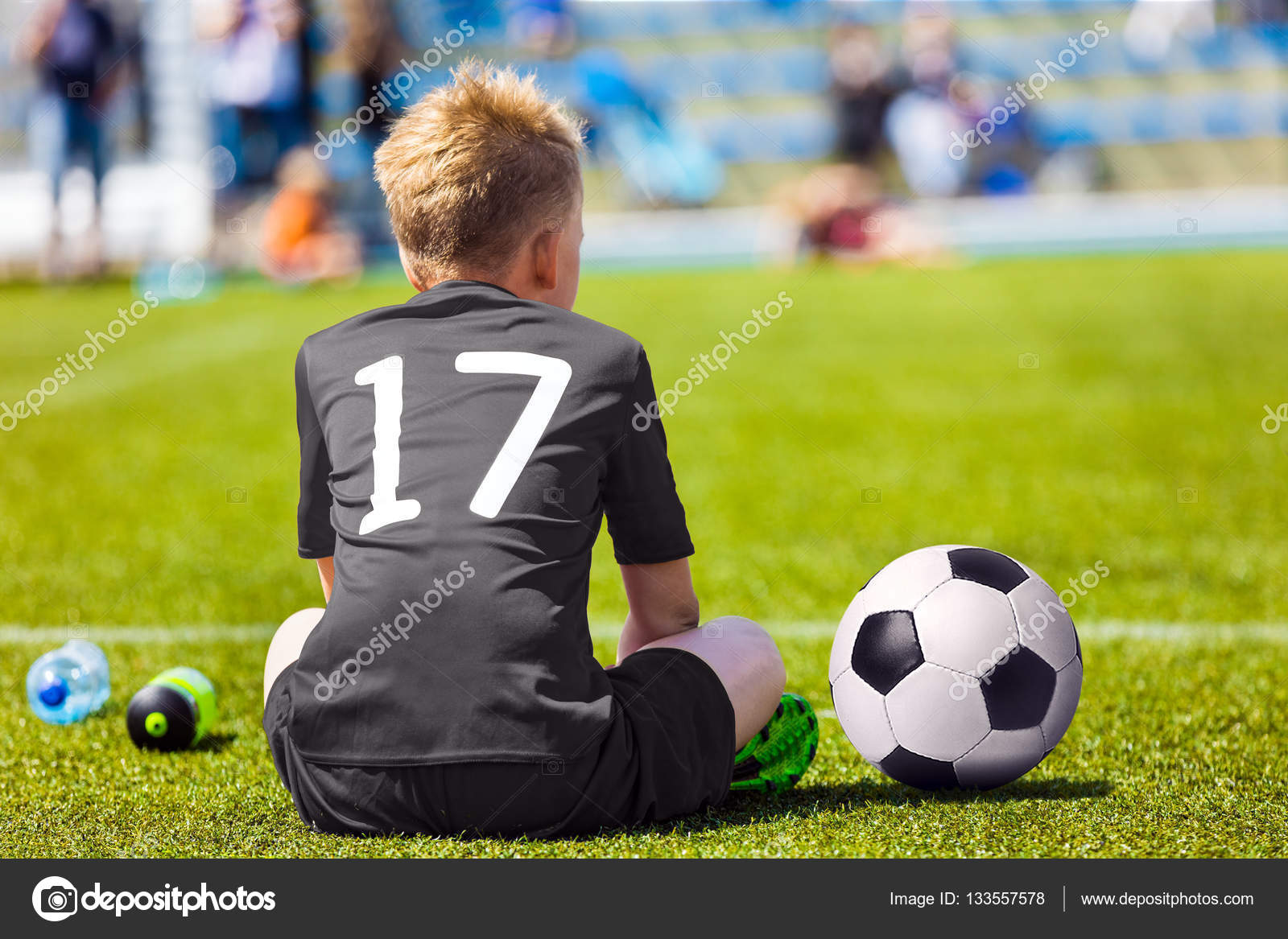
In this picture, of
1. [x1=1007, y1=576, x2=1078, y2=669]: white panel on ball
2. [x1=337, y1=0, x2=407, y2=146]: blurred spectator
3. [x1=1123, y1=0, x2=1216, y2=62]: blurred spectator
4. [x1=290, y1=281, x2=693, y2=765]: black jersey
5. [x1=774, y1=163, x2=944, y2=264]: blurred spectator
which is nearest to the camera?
[x1=290, y1=281, x2=693, y2=765]: black jersey

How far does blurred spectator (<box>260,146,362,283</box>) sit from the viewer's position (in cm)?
1605

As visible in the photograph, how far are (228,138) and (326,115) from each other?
12.8 feet

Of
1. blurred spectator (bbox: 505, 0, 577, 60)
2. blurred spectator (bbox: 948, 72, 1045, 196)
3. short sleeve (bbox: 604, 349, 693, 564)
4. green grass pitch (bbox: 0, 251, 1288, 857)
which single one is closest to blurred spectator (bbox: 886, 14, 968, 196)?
blurred spectator (bbox: 948, 72, 1045, 196)

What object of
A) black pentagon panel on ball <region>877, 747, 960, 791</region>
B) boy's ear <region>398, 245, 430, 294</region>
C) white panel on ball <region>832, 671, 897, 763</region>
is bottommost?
black pentagon panel on ball <region>877, 747, 960, 791</region>

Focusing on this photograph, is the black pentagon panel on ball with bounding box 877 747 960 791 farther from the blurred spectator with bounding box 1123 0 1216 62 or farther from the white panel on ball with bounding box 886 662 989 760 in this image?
the blurred spectator with bounding box 1123 0 1216 62

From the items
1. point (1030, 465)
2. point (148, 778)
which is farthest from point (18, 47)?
point (148, 778)

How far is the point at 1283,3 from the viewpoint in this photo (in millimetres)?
25828

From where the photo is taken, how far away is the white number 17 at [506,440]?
2.34 metres

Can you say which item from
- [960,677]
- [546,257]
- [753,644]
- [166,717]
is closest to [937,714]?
[960,677]

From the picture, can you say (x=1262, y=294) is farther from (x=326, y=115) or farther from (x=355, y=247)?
(x=326, y=115)

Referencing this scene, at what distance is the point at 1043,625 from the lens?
2.81 metres

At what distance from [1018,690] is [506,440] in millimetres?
1201

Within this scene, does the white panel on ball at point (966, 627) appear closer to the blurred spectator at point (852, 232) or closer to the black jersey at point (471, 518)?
the black jersey at point (471, 518)
